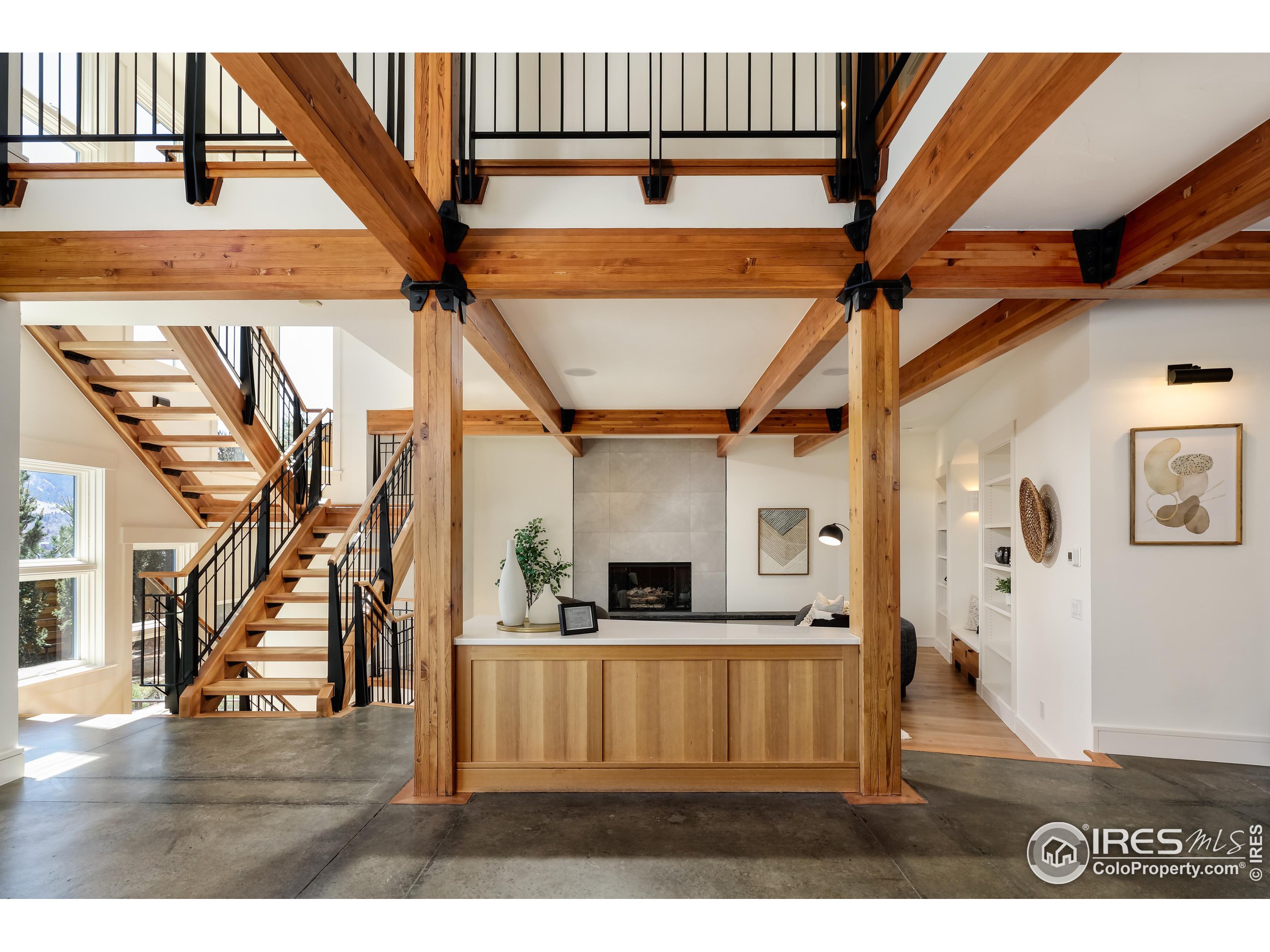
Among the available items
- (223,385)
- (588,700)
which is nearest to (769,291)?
(588,700)

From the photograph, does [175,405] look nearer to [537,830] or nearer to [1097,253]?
[537,830]

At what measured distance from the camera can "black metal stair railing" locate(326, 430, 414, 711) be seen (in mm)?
4578

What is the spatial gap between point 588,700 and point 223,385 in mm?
4501

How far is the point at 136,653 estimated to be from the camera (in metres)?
6.57

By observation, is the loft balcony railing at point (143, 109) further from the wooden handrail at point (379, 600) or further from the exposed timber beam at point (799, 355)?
the wooden handrail at point (379, 600)

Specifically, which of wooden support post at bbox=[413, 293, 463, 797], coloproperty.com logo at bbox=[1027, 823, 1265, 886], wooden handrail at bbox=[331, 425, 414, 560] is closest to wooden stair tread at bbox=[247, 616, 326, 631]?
wooden handrail at bbox=[331, 425, 414, 560]

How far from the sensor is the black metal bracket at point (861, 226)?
312cm

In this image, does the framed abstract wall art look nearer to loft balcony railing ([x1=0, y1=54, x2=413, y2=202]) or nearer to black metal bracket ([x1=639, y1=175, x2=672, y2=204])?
black metal bracket ([x1=639, y1=175, x2=672, y2=204])

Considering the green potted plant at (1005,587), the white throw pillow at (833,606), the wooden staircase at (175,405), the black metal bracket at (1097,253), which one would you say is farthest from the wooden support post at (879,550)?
the wooden staircase at (175,405)

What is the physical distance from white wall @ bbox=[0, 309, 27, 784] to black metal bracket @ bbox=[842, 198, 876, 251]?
396cm

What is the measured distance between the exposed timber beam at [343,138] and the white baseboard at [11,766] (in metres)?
2.97

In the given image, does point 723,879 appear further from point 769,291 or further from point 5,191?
point 5,191

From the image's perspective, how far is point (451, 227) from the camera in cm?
312

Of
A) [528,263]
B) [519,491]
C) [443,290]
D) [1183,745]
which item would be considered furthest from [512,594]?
[519,491]
